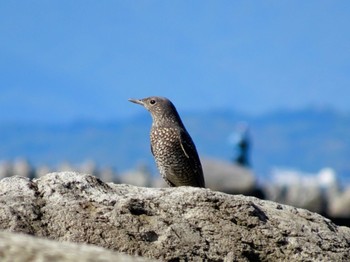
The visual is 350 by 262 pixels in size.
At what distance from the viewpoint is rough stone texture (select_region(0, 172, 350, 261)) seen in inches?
340

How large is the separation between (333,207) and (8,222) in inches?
1084

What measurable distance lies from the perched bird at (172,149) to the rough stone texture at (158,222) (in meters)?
3.26

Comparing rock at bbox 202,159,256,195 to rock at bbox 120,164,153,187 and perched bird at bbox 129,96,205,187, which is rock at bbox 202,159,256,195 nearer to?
rock at bbox 120,164,153,187

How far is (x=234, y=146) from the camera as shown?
48.4m

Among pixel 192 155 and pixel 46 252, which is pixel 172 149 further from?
pixel 46 252

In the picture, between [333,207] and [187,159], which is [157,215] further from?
[333,207]

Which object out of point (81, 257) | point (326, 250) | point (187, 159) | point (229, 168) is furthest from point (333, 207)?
point (81, 257)

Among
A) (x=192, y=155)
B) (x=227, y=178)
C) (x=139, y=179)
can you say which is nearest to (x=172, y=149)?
(x=192, y=155)

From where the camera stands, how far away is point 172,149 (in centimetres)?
1273

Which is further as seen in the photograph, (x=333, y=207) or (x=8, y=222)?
(x=333, y=207)

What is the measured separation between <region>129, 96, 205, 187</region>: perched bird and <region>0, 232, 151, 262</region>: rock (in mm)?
6405

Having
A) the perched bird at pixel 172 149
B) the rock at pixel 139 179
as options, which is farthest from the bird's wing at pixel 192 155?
the rock at pixel 139 179

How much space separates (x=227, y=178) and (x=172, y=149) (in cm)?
1886

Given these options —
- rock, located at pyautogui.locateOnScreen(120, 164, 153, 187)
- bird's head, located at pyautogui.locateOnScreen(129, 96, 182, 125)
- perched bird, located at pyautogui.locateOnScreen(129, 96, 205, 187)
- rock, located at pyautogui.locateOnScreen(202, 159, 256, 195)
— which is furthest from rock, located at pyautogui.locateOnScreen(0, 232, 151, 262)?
rock, located at pyautogui.locateOnScreen(120, 164, 153, 187)
